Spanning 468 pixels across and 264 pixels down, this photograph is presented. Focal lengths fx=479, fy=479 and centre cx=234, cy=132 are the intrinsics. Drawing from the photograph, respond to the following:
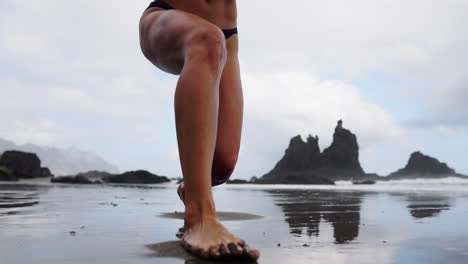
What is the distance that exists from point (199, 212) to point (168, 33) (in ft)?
2.94

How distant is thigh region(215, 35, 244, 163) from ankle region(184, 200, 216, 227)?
0.89 meters

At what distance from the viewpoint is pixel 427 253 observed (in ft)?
5.97

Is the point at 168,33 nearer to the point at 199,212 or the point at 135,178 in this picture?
the point at 199,212

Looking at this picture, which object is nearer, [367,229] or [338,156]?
[367,229]

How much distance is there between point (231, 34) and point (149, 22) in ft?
2.21

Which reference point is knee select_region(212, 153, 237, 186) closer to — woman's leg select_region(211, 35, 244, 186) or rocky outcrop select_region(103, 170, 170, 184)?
woman's leg select_region(211, 35, 244, 186)

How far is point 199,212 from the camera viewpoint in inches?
76.3

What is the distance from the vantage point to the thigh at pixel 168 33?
220cm

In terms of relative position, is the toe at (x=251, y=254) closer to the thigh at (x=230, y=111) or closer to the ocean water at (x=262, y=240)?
the ocean water at (x=262, y=240)

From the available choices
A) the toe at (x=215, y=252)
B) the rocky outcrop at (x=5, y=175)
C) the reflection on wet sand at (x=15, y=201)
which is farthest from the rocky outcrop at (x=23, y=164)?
the toe at (x=215, y=252)

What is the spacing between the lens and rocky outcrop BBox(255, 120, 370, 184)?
237ft

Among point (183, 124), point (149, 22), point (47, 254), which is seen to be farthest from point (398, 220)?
point (47, 254)

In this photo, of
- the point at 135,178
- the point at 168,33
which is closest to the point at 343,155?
the point at 135,178

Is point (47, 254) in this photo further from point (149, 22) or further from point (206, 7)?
point (206, 7)
